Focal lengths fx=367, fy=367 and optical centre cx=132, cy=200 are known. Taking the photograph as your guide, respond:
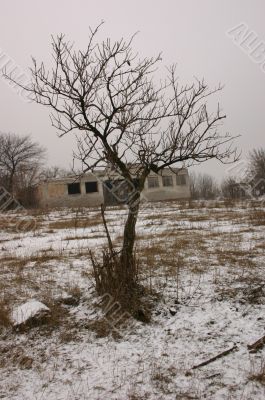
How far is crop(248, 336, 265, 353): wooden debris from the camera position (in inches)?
154

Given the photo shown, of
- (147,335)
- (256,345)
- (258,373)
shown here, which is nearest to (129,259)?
(147,335)

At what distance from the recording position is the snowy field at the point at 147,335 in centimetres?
348

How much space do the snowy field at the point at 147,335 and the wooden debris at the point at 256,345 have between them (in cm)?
4

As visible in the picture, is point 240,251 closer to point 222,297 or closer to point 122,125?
point 222,297

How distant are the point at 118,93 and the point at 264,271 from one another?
3.70 meters

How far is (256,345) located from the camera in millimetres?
3963

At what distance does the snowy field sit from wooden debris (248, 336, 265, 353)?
4cm

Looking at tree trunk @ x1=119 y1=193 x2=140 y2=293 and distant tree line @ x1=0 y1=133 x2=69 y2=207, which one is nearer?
tree trunk @ x1=119 y1=193 x2=140 y2=293

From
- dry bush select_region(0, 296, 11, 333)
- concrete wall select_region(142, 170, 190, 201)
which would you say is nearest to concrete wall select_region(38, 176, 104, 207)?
concrete wall select_region(142, 170, 190, 201)

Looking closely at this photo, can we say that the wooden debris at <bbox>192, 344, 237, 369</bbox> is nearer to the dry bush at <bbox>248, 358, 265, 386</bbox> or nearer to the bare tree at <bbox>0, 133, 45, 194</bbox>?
the dry bush at <bbox>248, 358, 265, 386</bbox>

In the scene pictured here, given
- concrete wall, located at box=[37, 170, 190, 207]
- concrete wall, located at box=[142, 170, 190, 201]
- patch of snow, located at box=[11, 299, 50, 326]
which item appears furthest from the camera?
concrete wall, located at box=[142, 170, 190, 201]

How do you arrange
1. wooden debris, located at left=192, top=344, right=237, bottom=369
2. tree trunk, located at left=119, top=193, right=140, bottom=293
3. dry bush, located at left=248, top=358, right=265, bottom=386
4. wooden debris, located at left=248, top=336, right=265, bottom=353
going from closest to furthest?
dry bush, located at left=248, top=358, right=265, bottom=386 < wooden debris, located at left=192, top=344, right=237, bottom=369 < wooden debris, located at left=248, top=336, right=265, bottom=353 < tree trunk, located at left=119, top=193, right=140, bottom=293

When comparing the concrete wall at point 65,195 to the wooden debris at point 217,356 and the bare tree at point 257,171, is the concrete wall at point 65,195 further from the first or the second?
the wooden debris at point 217,356

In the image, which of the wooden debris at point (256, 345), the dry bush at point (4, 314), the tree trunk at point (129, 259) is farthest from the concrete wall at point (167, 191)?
the wooden debris at point (256, 345)
